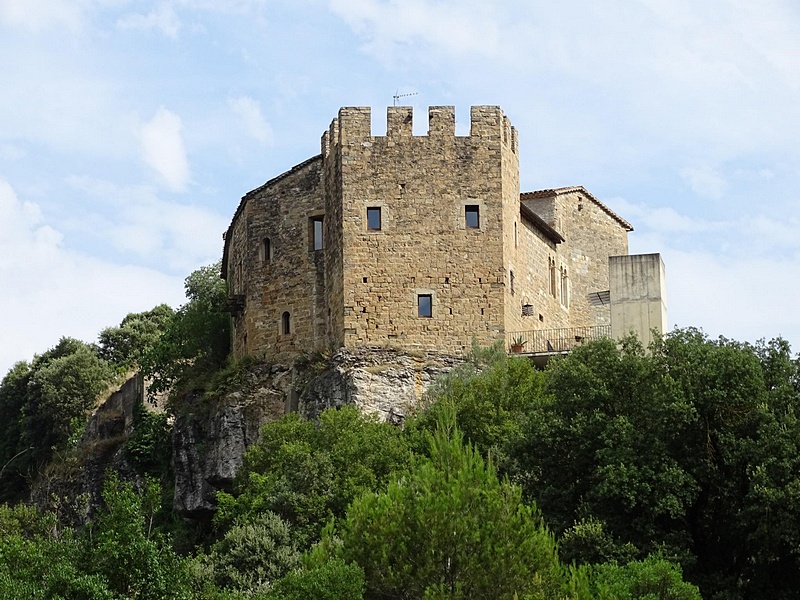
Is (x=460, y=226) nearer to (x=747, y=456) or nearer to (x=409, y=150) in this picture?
(x=409, y=150)

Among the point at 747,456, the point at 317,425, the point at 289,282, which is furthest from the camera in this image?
the point at 289,282

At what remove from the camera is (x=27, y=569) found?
3709 cm

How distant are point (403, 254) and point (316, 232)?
354 centimetres

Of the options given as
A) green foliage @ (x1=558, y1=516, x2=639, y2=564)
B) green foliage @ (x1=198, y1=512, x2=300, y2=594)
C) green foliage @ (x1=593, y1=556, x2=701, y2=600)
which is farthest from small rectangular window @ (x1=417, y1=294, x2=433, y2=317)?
green foliage @ (x1=593, y1=556, x2=701, y2=600)

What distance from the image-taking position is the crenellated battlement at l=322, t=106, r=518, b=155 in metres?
54.2

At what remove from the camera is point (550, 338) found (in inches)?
2226

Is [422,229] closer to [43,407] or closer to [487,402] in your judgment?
[487,402]

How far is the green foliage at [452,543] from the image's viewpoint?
35406mm

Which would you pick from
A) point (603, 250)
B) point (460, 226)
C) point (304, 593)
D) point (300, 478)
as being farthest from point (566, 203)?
point (304, 593)

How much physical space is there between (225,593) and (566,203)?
1078 inches

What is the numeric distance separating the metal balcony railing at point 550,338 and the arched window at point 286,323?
21.7ft

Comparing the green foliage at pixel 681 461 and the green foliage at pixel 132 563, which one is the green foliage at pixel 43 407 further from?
the green foliage at pixel 132 563

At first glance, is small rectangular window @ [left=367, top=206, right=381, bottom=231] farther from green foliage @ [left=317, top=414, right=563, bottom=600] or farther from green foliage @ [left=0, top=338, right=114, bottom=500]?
green foliage @ [left=0, top=338, right=114, bottom=500]

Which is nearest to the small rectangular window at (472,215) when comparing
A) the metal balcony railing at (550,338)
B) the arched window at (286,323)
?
the metal balcony railing at (550,338)
